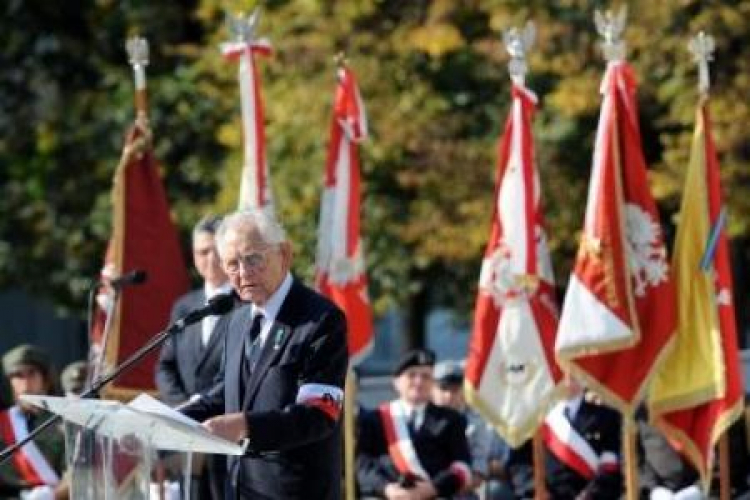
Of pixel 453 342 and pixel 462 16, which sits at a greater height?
pixel 462 16

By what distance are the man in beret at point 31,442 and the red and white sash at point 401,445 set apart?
1813mm

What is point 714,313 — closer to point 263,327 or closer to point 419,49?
point 263,327

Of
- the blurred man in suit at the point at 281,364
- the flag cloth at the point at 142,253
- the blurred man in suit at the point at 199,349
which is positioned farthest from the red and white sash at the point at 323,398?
the flag cloth at the point at 142,253

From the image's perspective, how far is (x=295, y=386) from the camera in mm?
6949

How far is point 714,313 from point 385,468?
2.11 m

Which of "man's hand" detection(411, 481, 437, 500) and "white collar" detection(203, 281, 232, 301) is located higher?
"white collar" detection(203, 281, 232, 301)

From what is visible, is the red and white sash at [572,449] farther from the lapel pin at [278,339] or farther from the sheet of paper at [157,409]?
the sheet of paper at [157,409]

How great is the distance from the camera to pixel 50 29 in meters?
21.8

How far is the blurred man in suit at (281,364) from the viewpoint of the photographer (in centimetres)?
685

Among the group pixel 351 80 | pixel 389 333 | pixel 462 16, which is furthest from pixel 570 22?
pixel 389 333

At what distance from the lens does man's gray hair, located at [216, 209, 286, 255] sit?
6.86 m

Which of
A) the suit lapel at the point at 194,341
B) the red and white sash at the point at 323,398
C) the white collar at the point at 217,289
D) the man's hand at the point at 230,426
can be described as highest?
the white collar at the point at 217,289

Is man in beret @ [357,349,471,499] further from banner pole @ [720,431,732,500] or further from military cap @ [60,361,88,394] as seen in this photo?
military cap @ [60,361,88,394]

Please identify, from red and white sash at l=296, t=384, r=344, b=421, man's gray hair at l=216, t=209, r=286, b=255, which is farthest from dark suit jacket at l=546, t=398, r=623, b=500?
man's gray hair at l=216, t=209, r=286, b=255
